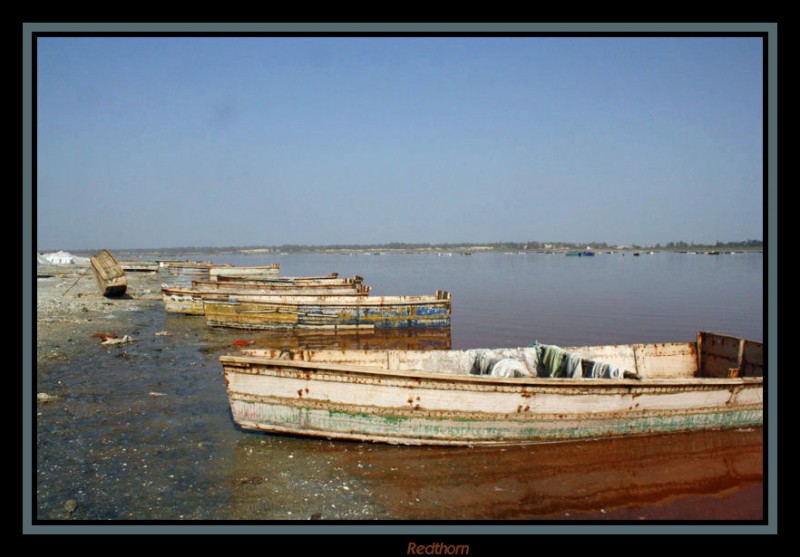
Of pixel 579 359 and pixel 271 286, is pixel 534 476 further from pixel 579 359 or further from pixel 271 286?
pixel 271 286

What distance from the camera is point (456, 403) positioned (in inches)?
332

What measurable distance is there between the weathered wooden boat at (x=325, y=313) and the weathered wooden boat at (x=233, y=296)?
0.28m

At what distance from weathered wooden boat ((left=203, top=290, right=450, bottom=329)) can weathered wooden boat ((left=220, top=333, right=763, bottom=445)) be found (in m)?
11.8

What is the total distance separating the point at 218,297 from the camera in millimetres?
20953

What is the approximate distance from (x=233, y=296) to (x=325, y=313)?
3.98 m

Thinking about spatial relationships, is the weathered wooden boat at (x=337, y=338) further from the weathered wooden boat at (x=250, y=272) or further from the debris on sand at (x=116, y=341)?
the weathered wooden boat at (x=250, y=272)

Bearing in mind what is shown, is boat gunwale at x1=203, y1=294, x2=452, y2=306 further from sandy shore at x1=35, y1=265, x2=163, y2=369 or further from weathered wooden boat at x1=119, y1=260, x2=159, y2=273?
weathered wooden boat at x1=119, y1=260, x2=159, y2=273

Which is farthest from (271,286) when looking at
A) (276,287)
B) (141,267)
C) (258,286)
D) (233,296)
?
(141,267)

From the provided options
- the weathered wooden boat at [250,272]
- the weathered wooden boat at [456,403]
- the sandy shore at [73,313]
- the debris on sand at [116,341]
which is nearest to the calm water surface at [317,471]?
the weathered wooden boat at [456,403]

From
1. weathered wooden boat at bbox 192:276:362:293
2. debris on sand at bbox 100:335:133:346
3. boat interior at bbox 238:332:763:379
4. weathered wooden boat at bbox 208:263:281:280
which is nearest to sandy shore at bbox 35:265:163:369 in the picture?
debris on sand at bbox 100:335:133:346
